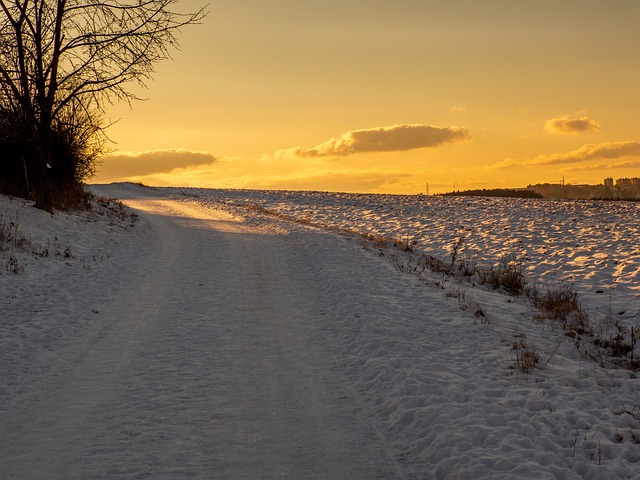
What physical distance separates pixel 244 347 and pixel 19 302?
5098 mm

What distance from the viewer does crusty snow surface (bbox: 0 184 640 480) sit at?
201 inches

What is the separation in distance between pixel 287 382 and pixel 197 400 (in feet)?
3.95

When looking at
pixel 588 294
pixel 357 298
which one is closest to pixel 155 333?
pixel 357 298

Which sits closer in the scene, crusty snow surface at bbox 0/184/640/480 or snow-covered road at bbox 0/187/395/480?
snow-covered road at bbox 0/187/395/480

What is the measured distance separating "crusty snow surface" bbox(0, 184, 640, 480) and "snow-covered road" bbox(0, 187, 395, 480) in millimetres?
25

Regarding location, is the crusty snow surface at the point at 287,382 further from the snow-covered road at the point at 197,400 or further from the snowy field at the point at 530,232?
the snowy field at the point at 530,232

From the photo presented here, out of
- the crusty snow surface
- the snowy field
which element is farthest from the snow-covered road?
A: the snowy field

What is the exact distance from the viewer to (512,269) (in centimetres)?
1484

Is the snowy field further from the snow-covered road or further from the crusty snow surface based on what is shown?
the snow-covered road

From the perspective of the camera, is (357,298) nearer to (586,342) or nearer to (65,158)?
(586,342)

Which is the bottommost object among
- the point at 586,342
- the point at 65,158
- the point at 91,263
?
the point at 586,342

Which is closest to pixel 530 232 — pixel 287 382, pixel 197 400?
pixel 287 382

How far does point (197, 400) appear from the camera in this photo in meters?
6.30

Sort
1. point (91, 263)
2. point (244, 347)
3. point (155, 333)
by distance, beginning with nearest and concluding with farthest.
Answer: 1. point (244, 347)
2. point (155, 333)
3. point (91, 263)
